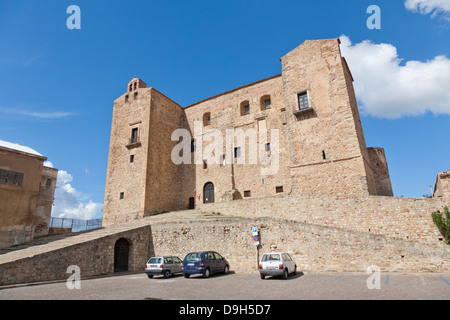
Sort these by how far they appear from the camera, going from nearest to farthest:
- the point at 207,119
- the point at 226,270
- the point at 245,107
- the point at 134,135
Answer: the point at 226,270 → the point at 245,107 → the point at 134,135 → the point at 207,119

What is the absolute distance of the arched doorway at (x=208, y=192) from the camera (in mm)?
25953

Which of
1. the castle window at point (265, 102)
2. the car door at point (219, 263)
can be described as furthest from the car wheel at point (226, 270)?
the castle window at point (265, 102)

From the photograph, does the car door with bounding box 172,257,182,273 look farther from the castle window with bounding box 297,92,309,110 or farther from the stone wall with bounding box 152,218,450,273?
the castle window with bounding box 297,92,309,110

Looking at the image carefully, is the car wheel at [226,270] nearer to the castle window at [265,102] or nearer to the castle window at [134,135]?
the castle window at [265,102]

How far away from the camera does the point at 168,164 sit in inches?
1081

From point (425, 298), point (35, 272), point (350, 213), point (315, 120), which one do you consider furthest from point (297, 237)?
point (35, 272)

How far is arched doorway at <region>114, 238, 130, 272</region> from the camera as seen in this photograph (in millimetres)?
16734

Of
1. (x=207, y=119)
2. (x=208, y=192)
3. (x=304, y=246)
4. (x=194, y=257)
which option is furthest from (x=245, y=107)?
(x=194, y=257)

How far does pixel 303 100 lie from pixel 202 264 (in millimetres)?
14810

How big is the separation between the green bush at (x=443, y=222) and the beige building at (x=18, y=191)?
24045 mm

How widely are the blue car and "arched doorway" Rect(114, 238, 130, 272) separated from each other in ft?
20.5

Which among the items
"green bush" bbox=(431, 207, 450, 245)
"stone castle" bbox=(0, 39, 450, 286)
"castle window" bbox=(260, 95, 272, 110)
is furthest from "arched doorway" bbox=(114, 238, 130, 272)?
"green bush" bbox=(431, 207, 450, 245)

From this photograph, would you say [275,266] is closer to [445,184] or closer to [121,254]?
[445,184]

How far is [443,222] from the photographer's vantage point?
42.4 ft
